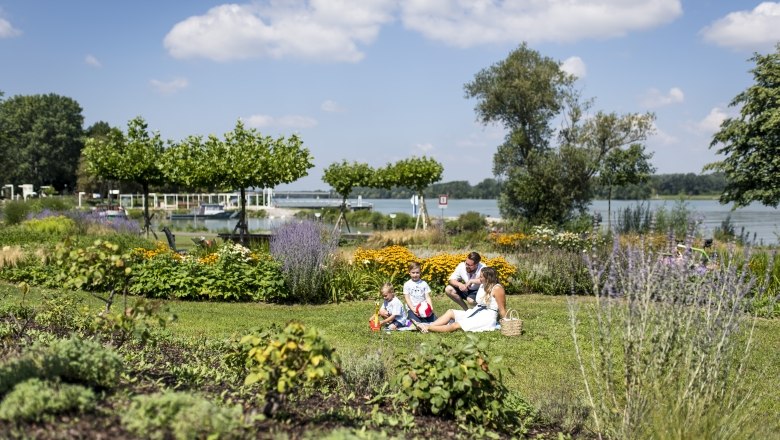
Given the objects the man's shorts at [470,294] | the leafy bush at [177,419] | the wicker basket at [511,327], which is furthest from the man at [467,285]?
the leafy bush at [177,419]

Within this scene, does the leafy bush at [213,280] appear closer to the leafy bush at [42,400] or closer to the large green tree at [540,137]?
the leafy bush at [42,400]

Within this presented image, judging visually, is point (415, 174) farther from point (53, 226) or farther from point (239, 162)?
point (53, 226)

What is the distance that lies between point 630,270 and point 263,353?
7.55ft

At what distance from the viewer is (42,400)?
3.22 m

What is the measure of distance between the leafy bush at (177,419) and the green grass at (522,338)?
0.87 m

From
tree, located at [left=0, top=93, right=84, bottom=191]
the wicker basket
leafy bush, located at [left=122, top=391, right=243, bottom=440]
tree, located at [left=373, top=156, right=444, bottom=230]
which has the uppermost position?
tree, located at [left=0, top=93, right=84, bottom=191]

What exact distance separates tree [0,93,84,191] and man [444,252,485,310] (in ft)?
251

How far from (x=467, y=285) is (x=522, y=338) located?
1.96 metres

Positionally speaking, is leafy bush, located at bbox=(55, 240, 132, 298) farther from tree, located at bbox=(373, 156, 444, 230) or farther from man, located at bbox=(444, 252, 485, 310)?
tree, located at bbox=(373, 156, 444, 230)

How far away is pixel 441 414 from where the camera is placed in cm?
445

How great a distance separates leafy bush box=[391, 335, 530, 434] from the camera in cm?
426

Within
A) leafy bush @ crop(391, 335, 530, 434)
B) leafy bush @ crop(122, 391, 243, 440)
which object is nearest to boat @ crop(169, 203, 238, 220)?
leafy bush @ crop(391, 335, 530, 434)

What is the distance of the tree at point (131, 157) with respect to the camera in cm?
2253

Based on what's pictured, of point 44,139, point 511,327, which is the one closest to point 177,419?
point 511,327
